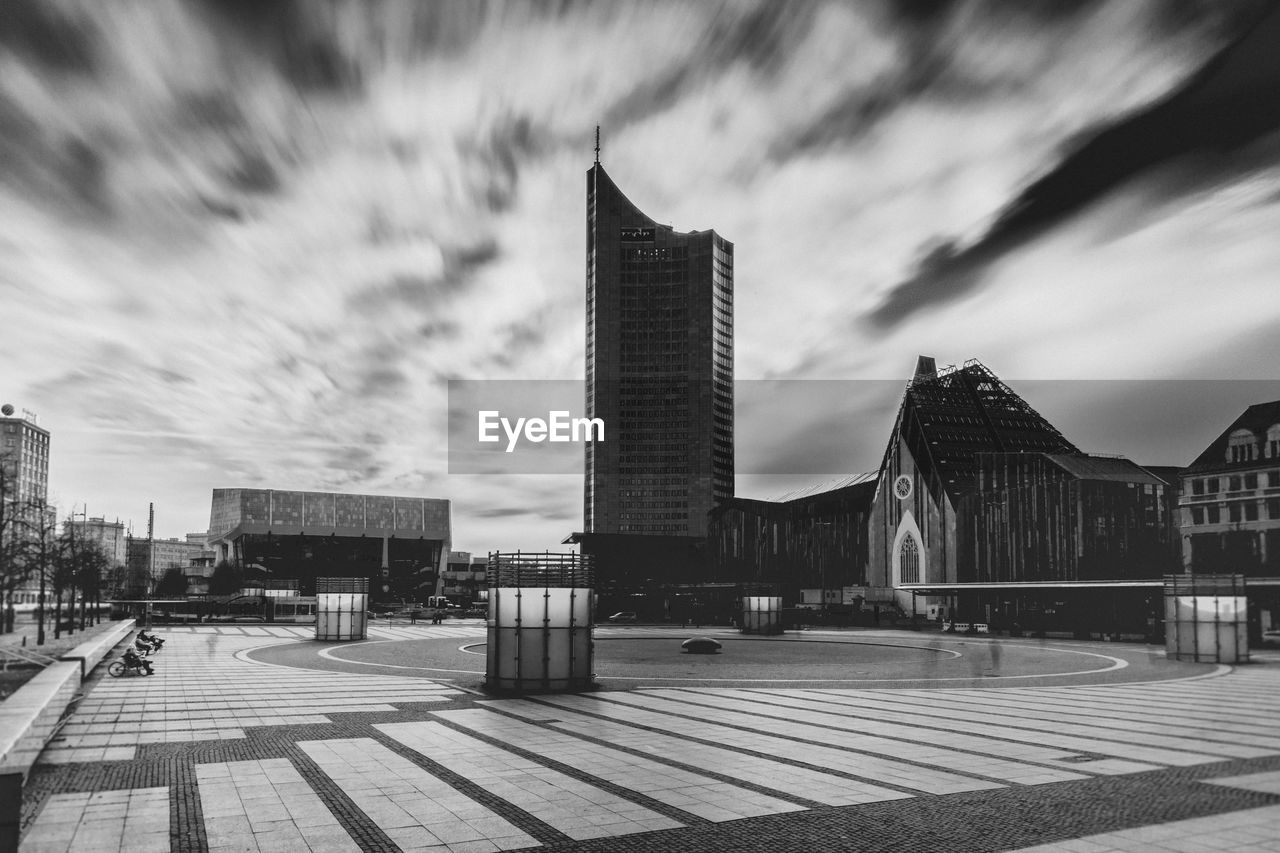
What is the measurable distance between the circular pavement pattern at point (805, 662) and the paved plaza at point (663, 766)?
2.81 ft

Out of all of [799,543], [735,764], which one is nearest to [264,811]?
[735,764]

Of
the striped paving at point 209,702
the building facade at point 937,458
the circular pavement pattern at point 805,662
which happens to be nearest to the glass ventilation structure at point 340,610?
the circular pavement pattern at point 805,662

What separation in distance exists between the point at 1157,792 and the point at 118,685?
27365 mm

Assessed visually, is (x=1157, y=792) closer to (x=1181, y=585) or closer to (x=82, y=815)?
(x=82, y=815)

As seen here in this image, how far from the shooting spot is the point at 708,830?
11.8 metres

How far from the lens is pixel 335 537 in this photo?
17838cm

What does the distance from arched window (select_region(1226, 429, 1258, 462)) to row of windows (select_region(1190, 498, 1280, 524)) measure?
3.86m

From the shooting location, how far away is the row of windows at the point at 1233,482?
3140 inches

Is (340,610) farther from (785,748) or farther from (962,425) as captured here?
(962,425)

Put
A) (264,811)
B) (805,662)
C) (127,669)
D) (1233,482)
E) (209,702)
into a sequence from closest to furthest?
(264,811) → (209,702) → (127,669) → (805,662) → (1233,482)

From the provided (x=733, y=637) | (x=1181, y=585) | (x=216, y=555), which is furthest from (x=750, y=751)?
(x=216, y=555)

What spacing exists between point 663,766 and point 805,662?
2516cm

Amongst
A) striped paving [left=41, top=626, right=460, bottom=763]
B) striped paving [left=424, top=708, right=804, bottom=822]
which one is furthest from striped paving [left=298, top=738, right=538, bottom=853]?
striped paving [left=41, top=626, right=460, bottom=763]

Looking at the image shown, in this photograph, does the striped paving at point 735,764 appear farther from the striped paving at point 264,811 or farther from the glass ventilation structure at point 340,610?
the glass ventilation structure at point 340,610
